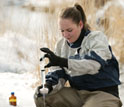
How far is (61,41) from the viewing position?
250cm

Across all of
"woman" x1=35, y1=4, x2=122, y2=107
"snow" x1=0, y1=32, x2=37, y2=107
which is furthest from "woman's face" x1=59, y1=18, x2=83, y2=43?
"snow" x1=0, y1=32, x2=37, y2=107

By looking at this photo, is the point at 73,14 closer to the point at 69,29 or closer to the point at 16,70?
the point at 69,29

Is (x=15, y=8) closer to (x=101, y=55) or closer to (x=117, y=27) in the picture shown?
(x=117, y=27)

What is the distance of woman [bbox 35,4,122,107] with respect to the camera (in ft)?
6.98

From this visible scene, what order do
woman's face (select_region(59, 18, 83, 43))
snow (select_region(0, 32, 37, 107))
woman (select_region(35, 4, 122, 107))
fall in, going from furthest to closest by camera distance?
snow (select_region(0, 32, 37, 107)) → woman's face (select_region(59, 18, 83, 43)) → woman (select_region(35, 4, 122, 107))

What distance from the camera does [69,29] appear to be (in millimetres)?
2244

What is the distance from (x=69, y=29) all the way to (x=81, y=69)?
31cm

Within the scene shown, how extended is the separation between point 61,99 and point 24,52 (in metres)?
3.18

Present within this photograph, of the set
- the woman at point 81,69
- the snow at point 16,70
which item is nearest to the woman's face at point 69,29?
the woman at point 81,69

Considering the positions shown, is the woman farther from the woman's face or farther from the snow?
the snow

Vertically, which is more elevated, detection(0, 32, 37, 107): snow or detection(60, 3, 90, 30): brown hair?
detection(60, 3, 90, 30): brown hair

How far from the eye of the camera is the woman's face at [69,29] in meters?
2.24

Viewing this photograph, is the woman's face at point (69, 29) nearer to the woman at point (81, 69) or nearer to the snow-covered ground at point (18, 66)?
the woman at point (81, 69)

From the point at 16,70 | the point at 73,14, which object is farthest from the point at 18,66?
the point at 73,14
